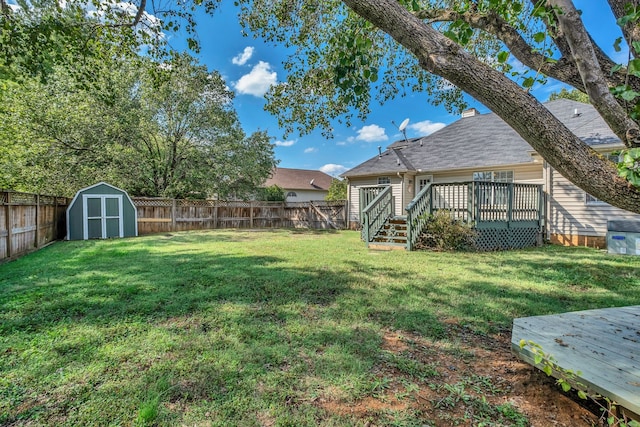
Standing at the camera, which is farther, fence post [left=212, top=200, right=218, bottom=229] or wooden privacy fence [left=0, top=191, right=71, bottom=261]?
fence post [left=212, top=200, right=218, bottom=229]

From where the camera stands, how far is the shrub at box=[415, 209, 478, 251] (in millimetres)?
8008

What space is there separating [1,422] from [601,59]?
4.74 m

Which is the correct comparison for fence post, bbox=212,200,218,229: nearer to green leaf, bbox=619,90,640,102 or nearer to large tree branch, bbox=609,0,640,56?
large tree branch, bbox=609,0,640,56

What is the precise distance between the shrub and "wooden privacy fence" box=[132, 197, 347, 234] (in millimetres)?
7710

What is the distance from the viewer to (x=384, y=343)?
2791 mm

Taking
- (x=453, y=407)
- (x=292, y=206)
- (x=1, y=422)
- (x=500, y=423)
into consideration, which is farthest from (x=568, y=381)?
(x=292, y=206)

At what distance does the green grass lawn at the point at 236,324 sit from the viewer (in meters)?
1.91

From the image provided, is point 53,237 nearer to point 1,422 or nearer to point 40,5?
point 40,5

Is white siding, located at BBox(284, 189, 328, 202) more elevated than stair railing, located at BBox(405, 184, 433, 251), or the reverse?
white siding, located at BBox(284, 189, 328, 202)

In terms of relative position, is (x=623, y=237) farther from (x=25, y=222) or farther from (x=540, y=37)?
(x=25, y=222)

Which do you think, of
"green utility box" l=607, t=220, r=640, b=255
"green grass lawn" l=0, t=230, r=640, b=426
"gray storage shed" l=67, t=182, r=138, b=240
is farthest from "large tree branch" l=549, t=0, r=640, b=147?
"gray storage shed" l=67, t=182, r=138, b=240

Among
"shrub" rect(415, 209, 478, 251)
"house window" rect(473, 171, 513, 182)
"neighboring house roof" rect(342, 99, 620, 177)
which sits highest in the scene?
"neighboring house roof" rect(342, 99, 620, 177)

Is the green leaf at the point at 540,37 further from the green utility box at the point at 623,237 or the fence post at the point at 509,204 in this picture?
the green utility box at the point at 623,237

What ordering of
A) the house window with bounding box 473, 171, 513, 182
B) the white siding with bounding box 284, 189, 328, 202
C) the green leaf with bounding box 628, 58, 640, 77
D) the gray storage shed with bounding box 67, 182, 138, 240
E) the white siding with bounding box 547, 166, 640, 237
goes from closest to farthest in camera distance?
the green leaf with bounding box 628, 58, 640, 77
the white siding with bounding box 547, 166, 640, 237
the gray storage shed with bounding box 67, 182, 138, 240
the house window with bounding box 473, 171, 513, 182
the white siding with bounding box 284, 189, 328, 202
